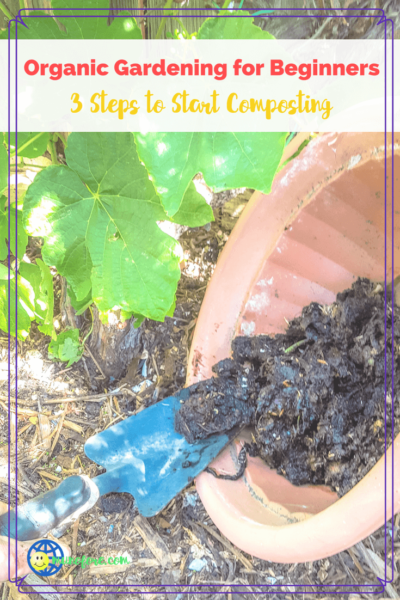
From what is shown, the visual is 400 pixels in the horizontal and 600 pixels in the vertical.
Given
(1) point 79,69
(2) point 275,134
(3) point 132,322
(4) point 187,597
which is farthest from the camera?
(3) point 132,322

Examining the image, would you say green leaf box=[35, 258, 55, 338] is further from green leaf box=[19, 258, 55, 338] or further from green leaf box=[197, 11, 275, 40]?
green leaf box=[197, 11, 275, 40]

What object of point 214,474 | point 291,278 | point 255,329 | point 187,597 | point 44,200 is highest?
point 44,200

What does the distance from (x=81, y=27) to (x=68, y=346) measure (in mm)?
963

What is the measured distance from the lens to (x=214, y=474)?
1035 mm

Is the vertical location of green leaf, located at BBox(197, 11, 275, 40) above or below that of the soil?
above

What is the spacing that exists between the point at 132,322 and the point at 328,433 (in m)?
0.71

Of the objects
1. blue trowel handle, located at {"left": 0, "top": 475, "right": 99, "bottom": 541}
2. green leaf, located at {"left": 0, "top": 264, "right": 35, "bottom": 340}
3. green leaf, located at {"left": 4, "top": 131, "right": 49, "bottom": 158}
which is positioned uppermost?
green leaf, located at {"left": 4, "top": 131, "right": 49, "bottom": 158}

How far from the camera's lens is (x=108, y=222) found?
923 millimetres

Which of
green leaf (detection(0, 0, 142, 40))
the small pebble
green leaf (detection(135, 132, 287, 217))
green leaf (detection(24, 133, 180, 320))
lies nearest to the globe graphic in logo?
the small pebble

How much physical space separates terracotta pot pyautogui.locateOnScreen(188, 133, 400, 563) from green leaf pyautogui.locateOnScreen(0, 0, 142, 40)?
457mm

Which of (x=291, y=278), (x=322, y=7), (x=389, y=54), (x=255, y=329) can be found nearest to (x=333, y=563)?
(x=255, y=329)

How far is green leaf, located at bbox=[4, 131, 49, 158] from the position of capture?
0.96m

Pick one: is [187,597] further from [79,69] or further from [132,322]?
[79,69]

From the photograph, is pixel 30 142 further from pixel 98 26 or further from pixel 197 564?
pixel 197 564
